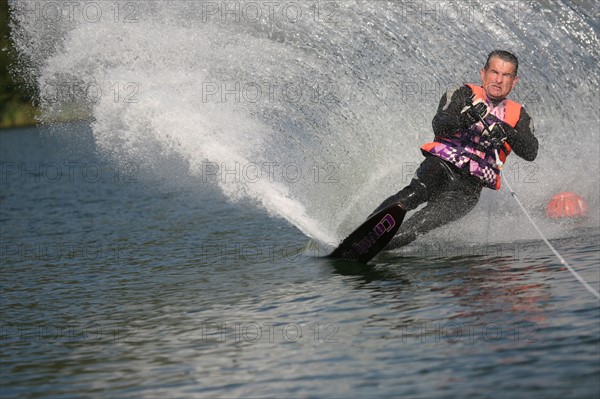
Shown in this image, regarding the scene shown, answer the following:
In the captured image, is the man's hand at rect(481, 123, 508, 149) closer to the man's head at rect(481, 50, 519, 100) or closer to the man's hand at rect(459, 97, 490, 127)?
the man's hand at rect(459, 97, 490, 127)

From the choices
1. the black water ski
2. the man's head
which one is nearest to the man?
the man's head

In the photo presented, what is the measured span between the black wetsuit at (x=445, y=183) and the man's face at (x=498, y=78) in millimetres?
207

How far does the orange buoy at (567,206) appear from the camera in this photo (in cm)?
942

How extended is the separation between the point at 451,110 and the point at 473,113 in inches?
11.0

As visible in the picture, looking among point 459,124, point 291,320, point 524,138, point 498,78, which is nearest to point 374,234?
point 459,124

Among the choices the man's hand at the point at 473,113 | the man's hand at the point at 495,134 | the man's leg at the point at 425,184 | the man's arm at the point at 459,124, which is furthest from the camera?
the man's leg at the point at 425,184

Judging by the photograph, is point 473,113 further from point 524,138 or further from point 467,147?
point 524,138

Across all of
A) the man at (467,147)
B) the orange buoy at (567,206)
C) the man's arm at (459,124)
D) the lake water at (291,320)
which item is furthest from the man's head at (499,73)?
the orange buoy at (567,206)

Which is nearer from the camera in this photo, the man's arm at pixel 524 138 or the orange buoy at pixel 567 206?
the man's arm at pixel 524 138

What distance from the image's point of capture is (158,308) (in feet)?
25.1

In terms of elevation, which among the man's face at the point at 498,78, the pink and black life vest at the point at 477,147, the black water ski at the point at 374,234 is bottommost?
the black water ski at the point at 374,234

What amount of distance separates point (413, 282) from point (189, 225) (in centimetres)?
573

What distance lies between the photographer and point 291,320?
6.77m

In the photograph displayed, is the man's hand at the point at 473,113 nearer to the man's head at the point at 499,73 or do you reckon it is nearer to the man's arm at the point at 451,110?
the man's arm at the point at 451,110
